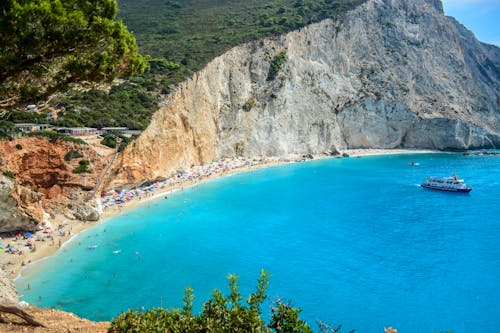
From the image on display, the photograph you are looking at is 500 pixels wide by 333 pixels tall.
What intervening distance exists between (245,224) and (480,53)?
360ft

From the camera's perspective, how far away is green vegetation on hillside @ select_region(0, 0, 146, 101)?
8922 millimetres

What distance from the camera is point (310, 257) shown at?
92.0 feet

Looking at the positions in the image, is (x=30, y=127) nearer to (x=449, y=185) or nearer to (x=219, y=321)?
(x=219, y=321)

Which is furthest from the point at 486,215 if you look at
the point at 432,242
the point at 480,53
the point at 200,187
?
the point at 480,53

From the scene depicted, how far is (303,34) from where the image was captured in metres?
83.4

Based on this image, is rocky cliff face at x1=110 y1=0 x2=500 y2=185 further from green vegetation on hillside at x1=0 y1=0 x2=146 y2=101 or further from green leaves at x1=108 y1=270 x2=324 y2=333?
green leaves at x1=108 y1=270 x2=324 y2=333

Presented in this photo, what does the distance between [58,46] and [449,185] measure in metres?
52.0

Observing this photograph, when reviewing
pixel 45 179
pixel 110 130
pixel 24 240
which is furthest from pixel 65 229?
pixel 110 130

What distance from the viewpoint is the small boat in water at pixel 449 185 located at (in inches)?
1987

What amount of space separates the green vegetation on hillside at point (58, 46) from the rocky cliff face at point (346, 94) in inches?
1572

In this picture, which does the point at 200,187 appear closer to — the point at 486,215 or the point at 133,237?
the point at 133,237

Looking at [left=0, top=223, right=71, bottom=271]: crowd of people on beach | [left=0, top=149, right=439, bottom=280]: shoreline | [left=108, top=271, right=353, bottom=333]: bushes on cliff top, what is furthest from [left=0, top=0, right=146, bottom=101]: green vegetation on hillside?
[left=0, top=223, right=71, bottom=271]: crowd of people on beach

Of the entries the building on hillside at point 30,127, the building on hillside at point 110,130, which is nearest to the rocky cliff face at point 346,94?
the building on hillside at point 110,130

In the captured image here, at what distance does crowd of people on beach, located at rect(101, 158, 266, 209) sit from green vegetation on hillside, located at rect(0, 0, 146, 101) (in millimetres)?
30029
